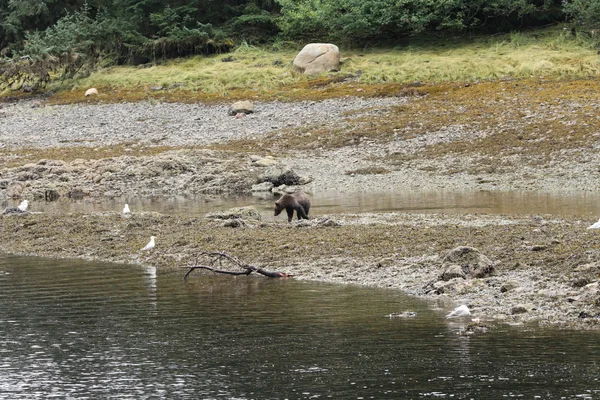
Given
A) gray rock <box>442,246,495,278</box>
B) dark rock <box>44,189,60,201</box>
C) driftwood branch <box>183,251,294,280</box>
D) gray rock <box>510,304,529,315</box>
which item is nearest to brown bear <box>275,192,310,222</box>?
driftwood branch <box>183,251,294,280</box>

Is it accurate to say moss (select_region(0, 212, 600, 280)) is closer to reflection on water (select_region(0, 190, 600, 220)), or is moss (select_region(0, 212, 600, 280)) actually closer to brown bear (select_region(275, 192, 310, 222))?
brown bear (select_region(275, 192, 310, 222))

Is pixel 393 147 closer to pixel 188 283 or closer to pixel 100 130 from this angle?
pixel 100 130

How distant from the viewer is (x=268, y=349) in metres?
10.4

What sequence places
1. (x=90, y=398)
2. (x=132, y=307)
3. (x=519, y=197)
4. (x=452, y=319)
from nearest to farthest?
1. (x=90, y=398)
2. (x=452, y=319)
3. (x=132, y=307)
4. (x=519, y=197)

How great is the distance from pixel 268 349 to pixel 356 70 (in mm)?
Result: 35663

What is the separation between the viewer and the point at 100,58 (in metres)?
55.1

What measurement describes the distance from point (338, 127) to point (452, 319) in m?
25.1

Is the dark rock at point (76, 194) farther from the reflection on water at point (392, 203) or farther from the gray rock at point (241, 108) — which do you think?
the gray rock at point (241, 108)

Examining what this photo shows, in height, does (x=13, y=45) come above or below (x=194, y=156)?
above

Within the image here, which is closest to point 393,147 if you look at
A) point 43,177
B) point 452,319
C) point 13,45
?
point 43,177

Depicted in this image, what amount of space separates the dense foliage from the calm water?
34.4 m

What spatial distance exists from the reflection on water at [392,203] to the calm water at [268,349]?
8.28 metres

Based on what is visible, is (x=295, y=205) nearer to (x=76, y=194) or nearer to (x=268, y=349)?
(x=268, y=349)

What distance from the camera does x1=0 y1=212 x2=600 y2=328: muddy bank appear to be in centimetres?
1201
